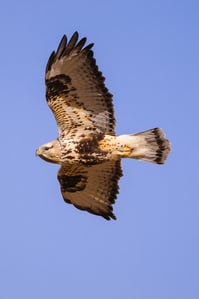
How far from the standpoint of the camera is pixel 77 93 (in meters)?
12.2

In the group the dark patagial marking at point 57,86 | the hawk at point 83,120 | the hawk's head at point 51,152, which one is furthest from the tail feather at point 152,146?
the dark patagial marking at point 57,86

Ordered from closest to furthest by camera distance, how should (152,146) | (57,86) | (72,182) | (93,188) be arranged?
(57,86)
(152,146)
(72,182)
(93,188)

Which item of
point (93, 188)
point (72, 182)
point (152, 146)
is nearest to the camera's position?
point (152, 146)

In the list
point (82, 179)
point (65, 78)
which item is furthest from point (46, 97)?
point (82, 179)

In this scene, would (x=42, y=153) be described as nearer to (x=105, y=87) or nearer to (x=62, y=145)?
(x=62, y=145)

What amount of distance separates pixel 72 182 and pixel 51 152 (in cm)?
80

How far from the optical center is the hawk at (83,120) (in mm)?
12023

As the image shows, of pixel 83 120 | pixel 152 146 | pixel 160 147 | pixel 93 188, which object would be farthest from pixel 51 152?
pixel 160 147

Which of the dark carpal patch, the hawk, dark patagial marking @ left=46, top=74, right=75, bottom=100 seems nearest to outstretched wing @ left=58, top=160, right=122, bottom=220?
the hawk

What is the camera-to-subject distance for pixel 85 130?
12.3 metres

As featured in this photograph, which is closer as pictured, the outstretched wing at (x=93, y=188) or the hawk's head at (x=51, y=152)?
the hawk's head at (x=51, y=152)

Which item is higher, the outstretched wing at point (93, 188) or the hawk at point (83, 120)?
the hawk at point (83, 120)

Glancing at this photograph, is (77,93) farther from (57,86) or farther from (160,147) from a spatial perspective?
(160,147)

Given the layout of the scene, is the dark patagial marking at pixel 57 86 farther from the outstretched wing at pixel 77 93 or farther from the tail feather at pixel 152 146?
the tail feather at pixel 152 146
